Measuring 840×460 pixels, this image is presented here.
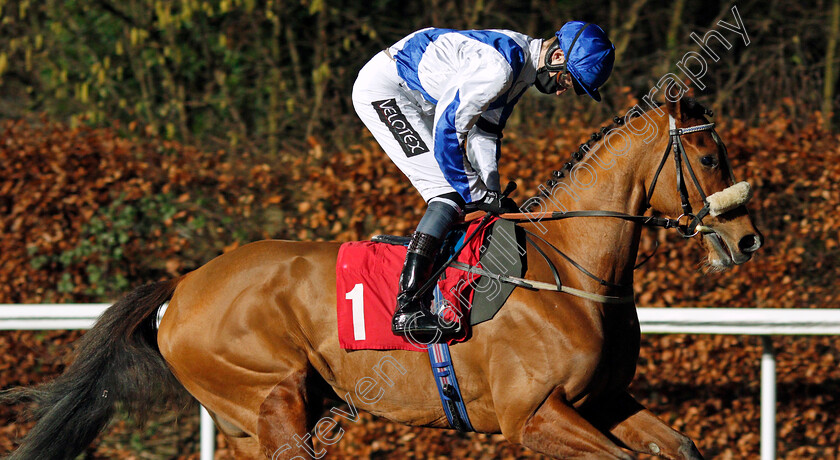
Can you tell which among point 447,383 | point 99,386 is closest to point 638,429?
point 447,383

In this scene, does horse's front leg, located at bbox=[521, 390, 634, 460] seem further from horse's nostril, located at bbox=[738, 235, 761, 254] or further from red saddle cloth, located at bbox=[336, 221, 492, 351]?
horse's nostril, located at bbox=[738, 235, 761, 254]

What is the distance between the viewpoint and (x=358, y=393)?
3219mm

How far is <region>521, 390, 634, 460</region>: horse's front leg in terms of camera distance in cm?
276

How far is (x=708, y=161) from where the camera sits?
9.31 feet

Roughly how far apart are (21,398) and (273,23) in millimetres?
5193

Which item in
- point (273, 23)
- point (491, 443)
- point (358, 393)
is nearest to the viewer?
point (358, 393)

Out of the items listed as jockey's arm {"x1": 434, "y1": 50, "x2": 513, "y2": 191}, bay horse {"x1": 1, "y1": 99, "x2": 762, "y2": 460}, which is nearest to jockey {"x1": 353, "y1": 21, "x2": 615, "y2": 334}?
jockey's arm {"x1": 434, "y1": 50, "x2": 513, "y2": 191}

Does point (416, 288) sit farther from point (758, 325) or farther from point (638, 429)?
point (758, 325)

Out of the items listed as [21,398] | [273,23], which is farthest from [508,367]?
[273,23]

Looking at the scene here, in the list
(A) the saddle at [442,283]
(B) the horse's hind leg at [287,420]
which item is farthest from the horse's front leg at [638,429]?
(B) the horse's hind leg at [287,420]

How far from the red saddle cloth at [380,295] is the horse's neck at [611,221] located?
0.39 meters

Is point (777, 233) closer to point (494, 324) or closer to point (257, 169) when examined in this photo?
point (494, 324)

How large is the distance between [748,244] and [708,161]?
325mm

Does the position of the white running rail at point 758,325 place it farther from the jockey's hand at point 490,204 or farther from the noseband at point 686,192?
the jockey's hand at point 490,204
